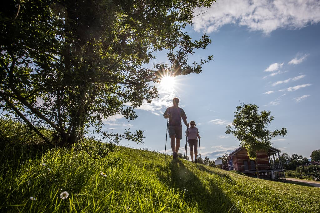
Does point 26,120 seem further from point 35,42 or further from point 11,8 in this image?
point 11,8

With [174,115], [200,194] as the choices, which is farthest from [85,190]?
[174,115]

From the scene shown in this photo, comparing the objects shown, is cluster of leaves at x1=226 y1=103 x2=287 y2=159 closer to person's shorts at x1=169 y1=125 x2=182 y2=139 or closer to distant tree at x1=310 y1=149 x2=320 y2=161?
person's shorts at x1=169 y1=125 x2=182 y2=139

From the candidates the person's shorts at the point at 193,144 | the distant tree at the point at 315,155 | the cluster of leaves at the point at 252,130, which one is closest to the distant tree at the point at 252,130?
the cluster of leaves at the point at 252,130

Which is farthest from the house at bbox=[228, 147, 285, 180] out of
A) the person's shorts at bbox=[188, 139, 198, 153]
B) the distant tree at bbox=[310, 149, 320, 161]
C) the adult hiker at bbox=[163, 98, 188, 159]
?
the distant tree at bbox=[310, 149, 320, 161]

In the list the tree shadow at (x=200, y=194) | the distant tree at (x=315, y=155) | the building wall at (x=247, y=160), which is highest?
the distant tree at (x=315, y=155)

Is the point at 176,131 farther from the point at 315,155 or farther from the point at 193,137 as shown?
the point at 315,155

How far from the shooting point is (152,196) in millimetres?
3584

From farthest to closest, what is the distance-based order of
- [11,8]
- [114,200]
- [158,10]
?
[158,10] < [11,8] < [114,200]

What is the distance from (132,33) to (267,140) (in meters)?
32.8

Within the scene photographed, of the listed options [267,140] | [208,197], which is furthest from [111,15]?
[267,140]

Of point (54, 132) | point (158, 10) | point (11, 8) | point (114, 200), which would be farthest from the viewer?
point (158, 10)

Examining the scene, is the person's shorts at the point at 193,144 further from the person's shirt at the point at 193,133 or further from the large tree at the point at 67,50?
the large tree at the point at 67,50

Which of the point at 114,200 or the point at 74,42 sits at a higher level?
the point at 74,42

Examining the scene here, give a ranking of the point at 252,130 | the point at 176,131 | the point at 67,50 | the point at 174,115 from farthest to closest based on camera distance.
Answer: the point at 252,130 < the point at 174,115 < the point at 176,131 < the point at 67,50
